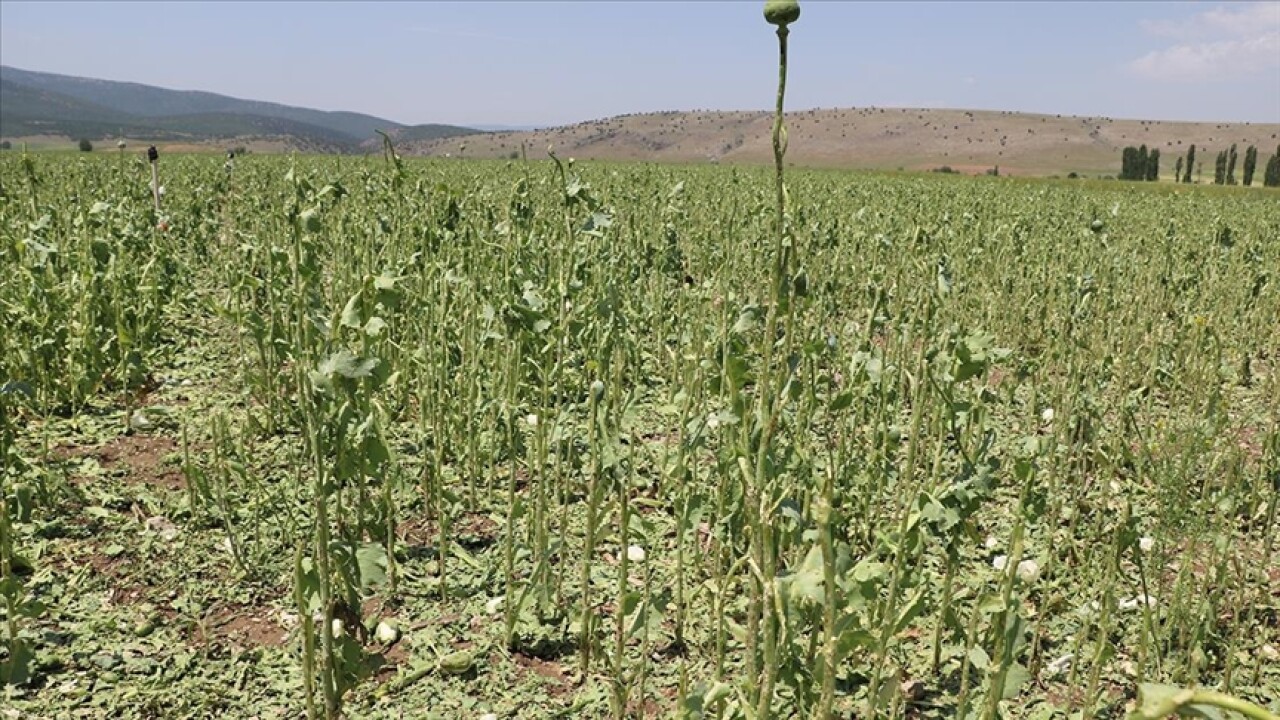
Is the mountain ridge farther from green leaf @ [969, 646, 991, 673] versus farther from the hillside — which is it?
green leaf @ [969, 646, 991, 673]

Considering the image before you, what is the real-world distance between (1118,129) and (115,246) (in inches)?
5382

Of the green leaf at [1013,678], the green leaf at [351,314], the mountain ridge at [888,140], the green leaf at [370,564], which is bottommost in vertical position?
the green leaf at [1013,678]

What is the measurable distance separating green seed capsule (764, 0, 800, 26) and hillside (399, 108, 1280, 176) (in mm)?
96141

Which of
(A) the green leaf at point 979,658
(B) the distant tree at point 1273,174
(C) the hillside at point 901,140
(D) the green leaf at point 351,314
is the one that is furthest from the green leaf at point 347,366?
(C) the hillside at point 901,140

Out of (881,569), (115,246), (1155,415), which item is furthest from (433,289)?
(1155,415)

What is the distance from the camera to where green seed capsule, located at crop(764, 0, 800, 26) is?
4.35 ft

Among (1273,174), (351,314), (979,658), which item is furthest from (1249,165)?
(351,314)

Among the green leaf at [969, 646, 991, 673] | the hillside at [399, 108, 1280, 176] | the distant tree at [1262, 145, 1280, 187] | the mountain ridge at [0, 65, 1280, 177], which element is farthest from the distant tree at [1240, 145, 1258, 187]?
the green leaf at [969, 646, 991, 673]

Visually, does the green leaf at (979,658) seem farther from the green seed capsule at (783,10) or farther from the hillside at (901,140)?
the hillside at (901,140)

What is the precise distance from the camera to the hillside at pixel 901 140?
101 metres

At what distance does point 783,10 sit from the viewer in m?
1.33

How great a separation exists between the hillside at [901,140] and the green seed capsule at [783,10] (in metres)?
96.1

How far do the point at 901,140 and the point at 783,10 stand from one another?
400 feet

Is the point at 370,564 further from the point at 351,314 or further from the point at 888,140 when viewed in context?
the point at 888,140
